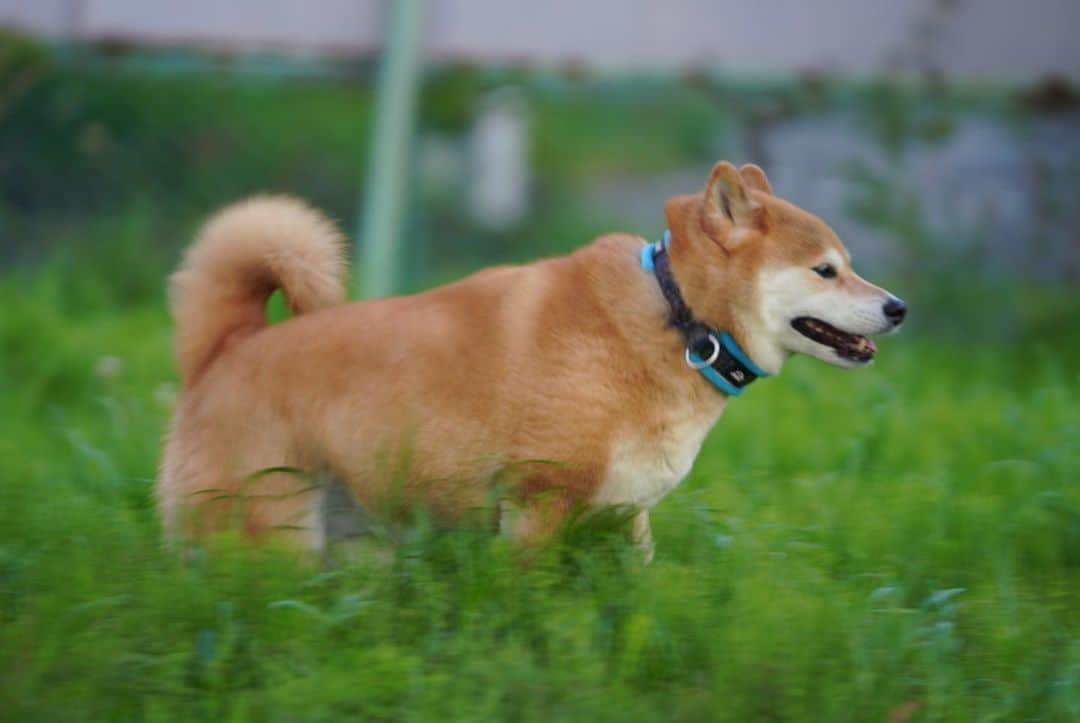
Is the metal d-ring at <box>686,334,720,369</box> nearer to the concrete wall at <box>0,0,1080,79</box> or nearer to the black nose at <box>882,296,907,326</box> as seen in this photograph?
the black nose at <box>882,296,907,326</box>

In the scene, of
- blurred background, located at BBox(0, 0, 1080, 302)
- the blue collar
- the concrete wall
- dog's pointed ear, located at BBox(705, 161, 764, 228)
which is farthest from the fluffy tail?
the concrete wall

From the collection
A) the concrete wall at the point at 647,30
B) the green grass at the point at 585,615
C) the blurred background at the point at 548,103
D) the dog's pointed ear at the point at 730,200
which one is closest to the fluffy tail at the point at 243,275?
the green grass at the point at 585,615

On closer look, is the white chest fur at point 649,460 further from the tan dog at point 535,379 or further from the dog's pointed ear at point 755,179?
the dog's pointed ear at point 755,179

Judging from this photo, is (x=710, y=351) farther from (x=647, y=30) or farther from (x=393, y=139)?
(x=647, y=30)

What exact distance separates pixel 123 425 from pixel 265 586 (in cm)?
197

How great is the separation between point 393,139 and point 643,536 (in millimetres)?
4076

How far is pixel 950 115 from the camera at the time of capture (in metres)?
7.07

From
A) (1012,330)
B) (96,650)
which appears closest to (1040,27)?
(1012,330)

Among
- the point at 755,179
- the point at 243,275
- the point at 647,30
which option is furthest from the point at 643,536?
the point at 647,30

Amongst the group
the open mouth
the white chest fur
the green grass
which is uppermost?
the open mouth

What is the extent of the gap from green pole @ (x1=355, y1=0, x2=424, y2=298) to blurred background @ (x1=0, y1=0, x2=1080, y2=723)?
2 cm

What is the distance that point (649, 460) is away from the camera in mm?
3248

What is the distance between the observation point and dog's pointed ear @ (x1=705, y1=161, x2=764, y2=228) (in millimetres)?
3303

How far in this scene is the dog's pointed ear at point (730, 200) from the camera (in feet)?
10.8
